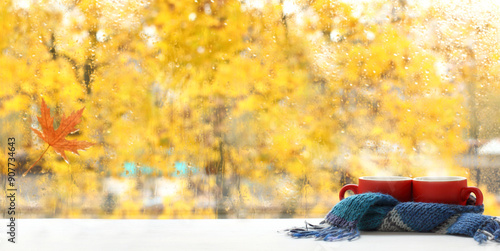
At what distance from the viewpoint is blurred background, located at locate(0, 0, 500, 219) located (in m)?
1.36

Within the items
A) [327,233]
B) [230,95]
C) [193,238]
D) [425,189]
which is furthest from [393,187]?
[230,95]

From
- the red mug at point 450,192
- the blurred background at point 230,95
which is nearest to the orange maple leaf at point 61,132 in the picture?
the blurred background at point 230,95

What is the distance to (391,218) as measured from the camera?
0.78m

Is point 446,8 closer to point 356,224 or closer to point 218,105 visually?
point 218,105

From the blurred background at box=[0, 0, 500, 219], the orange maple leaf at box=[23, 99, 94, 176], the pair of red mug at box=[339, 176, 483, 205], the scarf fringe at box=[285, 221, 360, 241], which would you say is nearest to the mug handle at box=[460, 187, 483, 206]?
the pair of red mug at box=[339, 176, 483, 205]

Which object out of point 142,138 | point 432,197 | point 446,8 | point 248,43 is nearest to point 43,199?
point 142,138

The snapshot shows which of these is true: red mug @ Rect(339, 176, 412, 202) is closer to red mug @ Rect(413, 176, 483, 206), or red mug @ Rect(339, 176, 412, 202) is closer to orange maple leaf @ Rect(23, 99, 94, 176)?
red mug @ Rect(413, 176, 483, 206)

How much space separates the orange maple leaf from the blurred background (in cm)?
6

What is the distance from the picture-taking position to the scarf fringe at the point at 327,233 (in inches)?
29.4

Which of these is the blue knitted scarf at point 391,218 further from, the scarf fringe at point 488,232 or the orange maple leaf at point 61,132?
the orange maple leaf at point 61,132

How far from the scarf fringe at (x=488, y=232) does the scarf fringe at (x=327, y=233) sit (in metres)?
0.20

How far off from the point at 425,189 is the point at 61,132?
0.98 m

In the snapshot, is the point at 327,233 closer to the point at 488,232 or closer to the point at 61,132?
the point at 488,232

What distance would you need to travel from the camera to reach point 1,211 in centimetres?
139
